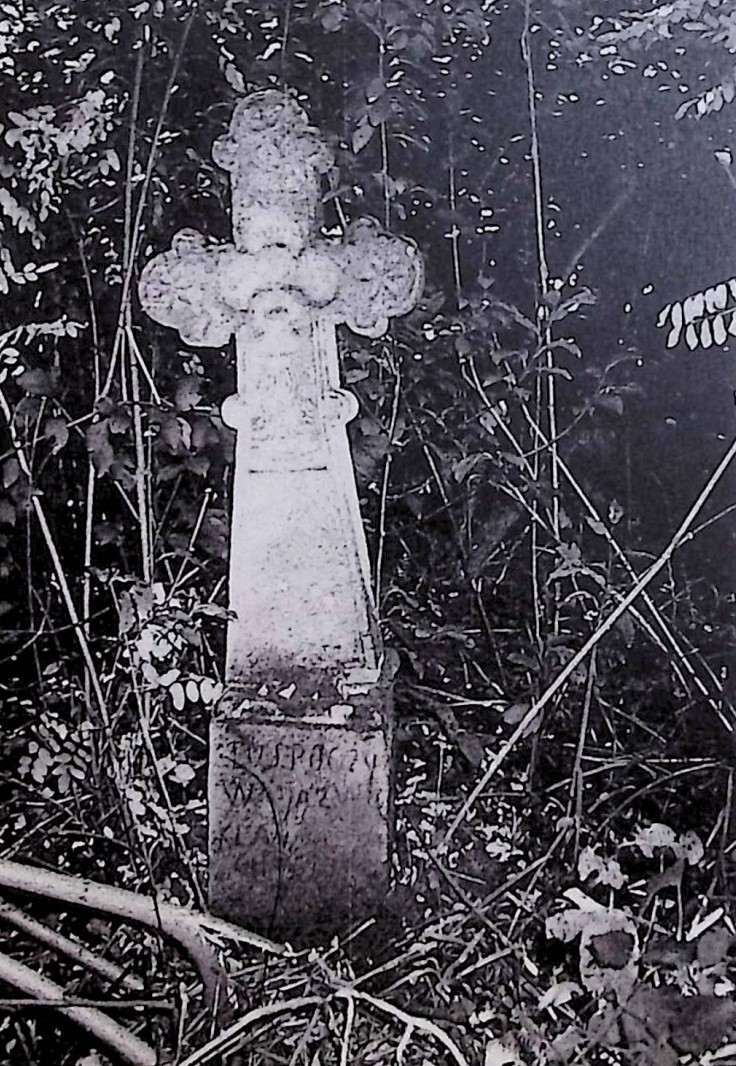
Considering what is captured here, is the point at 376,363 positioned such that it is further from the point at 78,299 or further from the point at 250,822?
the point at 250,822

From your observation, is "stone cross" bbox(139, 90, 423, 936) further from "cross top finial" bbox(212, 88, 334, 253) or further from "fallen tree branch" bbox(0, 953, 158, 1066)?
"fallen tree branch" bbox(0, 953, 158, 1066)

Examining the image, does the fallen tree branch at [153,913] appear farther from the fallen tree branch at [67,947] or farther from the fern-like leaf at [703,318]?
the fern-like leaf at [703,318]

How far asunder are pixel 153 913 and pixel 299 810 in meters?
0.19

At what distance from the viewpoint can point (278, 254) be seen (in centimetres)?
137

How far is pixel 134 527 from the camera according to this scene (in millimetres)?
1377

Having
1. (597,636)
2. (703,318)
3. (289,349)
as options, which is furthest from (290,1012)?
(703,318)

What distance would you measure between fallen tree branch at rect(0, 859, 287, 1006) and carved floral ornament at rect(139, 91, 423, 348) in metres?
0.61

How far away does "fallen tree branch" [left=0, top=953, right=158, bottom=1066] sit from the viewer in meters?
1.35

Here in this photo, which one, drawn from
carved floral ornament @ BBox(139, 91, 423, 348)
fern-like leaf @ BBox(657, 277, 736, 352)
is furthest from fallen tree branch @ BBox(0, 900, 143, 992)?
fern-like leaf @ BBox(657, 277, 736, 352)

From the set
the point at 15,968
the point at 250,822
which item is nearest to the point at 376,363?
the point at 250,822

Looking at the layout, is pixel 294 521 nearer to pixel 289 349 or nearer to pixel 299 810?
pixel 289 349

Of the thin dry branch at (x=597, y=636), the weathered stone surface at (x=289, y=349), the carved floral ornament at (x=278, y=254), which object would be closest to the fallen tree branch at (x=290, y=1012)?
the thin dry branch at (x=597, y=636)

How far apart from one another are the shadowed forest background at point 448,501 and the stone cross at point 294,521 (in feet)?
0.08

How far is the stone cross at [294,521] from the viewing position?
1.36 metres
